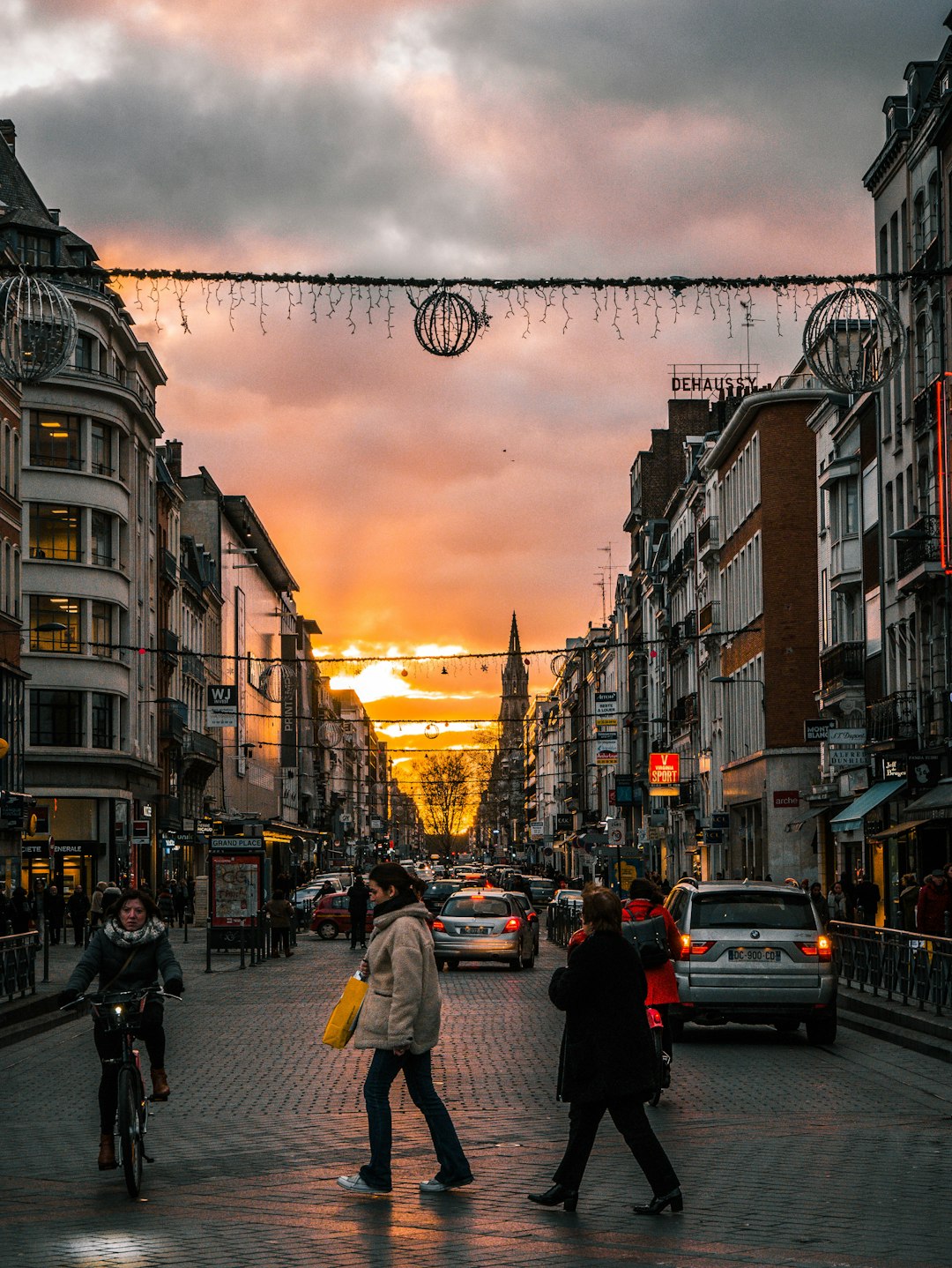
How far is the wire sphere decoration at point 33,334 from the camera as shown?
14023 mm

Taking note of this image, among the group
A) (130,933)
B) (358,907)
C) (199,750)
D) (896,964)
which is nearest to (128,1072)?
(130,933)

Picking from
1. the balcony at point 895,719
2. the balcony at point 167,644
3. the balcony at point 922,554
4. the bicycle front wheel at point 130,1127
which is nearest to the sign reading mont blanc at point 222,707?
the balcony at point 167,644

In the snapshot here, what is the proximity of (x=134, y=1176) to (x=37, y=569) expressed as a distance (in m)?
54.5

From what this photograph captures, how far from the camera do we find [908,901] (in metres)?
35.1

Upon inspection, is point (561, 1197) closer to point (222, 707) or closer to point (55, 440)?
point (55, 440)

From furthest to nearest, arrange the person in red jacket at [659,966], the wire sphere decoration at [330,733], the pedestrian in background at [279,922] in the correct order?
1. the wire sphere decoration at [330,733]
2. the pedestrian in background at [279,922]
3. the person in red jacket at [659,966]

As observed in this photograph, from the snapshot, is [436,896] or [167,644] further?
[167,644]

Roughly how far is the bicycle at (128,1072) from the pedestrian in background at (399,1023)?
1.14 meters

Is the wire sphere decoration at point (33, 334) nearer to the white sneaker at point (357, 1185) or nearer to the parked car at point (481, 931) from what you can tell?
the white sneaker at point (357, 1185)

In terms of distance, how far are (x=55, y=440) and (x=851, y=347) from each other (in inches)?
2077

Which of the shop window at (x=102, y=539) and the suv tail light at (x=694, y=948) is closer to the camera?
the suv tail light at (x=694, y=948)

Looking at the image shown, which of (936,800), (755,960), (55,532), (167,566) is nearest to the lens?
(755,960)

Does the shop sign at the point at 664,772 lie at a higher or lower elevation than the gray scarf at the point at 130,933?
higher

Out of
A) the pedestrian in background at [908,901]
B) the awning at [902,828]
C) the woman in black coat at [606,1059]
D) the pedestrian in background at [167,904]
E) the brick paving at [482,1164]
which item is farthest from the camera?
the pedestrian in background at [167,904]
